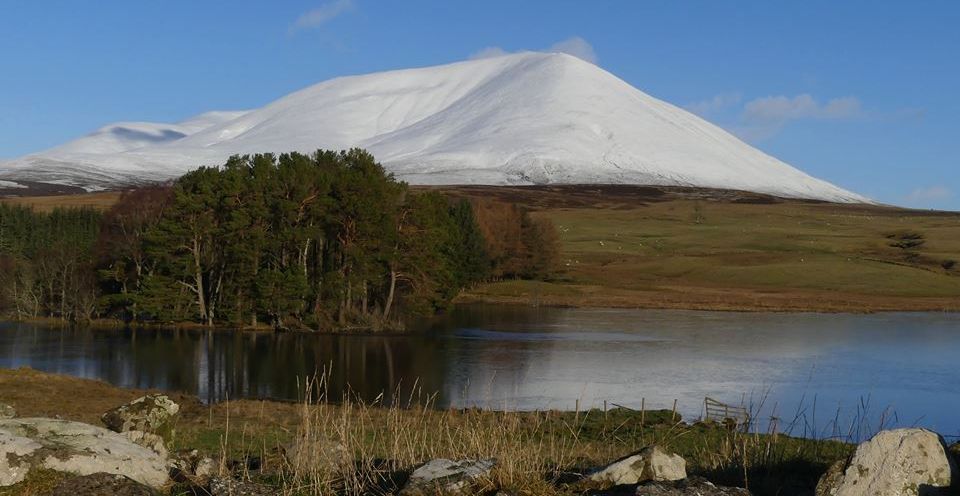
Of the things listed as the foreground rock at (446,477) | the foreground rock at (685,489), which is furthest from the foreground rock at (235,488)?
the foreground rock at (685,489)

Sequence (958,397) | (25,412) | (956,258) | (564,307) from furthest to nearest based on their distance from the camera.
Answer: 1. (956,258)
2. (564,307)
3. (958,397)
4. (25,412)

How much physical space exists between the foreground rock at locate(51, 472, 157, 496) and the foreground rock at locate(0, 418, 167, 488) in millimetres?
193

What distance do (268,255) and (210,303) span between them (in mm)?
5657

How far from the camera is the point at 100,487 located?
30.3 feet

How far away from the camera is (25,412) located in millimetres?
27656

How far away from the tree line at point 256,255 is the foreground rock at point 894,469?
62402mm

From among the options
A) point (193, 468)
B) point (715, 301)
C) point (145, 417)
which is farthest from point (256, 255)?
point (193, 468)

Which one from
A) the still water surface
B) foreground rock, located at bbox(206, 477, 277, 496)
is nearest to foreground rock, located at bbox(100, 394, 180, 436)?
foreground rock, located at bbox(206, 477, 277, 496)

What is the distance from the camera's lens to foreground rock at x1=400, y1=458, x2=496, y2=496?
9180mm

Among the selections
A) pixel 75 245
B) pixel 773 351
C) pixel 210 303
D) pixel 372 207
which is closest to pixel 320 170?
pixel 372 207

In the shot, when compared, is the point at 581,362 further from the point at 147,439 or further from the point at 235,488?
the point at 235,488

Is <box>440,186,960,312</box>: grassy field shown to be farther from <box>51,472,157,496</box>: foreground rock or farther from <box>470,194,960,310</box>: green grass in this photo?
<box>51,472,157,496</box>: foreground rock

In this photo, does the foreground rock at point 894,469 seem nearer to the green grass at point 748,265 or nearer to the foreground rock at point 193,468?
the foreground rock at point 193,468

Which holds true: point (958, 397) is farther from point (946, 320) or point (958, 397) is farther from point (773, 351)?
point (946, 320)
